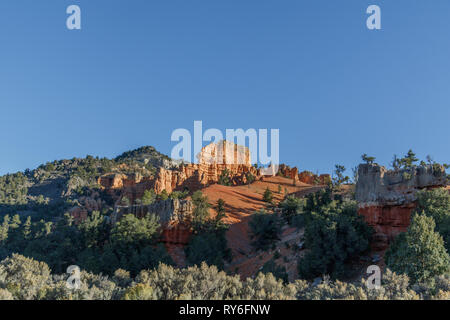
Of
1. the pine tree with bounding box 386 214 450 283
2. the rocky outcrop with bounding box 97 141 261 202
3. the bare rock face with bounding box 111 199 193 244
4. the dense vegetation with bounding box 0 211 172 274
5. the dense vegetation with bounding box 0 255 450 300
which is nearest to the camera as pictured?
the dense vegetation with bounding box 0 255 450 300

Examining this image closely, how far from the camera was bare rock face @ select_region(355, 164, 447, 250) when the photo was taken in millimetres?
25594

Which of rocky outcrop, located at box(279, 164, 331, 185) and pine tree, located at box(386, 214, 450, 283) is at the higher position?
rocky outcrop, located at box(279, 164, 331, 185)

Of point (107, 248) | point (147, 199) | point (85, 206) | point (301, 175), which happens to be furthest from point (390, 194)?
point (85, 206)

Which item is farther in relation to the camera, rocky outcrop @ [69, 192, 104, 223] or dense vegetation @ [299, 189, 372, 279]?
rocky outcrop @ [69, 192, 104, 223]

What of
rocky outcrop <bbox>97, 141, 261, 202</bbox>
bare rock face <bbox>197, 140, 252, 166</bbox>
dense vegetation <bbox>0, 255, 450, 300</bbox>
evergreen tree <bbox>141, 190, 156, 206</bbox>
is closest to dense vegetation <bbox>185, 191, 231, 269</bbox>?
dense vegetation <bbox>0, 255, 450, 300</bbox>

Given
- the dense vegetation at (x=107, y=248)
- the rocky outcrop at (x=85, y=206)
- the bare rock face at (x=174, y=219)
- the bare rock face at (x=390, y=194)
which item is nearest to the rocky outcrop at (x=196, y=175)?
the rocky outcrop at (x=85, y=206)

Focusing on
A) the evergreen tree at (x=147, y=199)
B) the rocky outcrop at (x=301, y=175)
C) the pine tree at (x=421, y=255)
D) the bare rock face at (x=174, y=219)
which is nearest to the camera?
the pine tree at (x=421, y=255)

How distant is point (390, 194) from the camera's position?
1070 inches

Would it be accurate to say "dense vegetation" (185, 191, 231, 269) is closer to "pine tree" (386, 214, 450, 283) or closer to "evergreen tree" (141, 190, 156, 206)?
"pine tree" (386, 214, 450, 283)

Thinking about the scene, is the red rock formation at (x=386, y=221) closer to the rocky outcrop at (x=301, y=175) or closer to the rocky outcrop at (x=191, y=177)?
the rocky outcrop at (x=191, y=177)

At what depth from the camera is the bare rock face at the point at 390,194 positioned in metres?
25.6

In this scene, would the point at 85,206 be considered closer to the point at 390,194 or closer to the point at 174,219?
the point at 174,219
